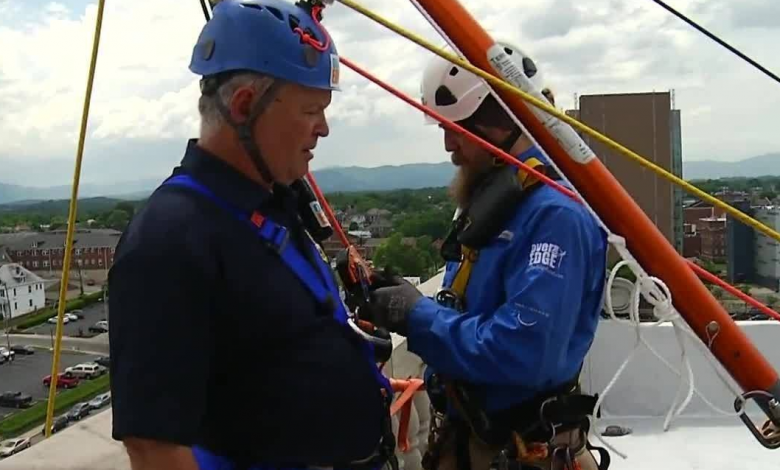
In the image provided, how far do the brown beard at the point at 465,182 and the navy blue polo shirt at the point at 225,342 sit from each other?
37.7 inches

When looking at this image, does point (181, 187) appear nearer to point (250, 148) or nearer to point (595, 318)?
point (250, 148)

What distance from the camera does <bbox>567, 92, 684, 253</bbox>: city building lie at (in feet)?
18.4

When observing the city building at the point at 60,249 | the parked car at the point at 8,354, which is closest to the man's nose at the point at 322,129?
the city building at the point at 60,249

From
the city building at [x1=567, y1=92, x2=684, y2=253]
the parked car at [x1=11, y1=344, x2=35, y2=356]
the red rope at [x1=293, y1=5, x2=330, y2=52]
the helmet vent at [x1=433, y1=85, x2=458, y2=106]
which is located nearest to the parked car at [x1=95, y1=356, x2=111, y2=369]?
the red rope at [x1=293, y1=5, x2=330, y2=52]

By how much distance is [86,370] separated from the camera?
2.46m

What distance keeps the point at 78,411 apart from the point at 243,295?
1.47 m

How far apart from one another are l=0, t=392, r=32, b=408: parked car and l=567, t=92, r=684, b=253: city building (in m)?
3.45

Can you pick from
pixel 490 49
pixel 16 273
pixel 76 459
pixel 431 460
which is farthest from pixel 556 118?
pixel 16 273

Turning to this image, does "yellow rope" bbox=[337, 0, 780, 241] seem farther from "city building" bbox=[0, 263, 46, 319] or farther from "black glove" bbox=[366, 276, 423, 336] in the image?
"city building" bbox=[0, 263, 46, 319]

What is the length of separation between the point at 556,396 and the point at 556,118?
0.95m

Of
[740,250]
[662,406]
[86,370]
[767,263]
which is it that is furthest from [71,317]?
[740,250]

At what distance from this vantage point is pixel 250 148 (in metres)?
1.66

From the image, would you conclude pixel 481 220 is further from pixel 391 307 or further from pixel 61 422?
pixel 61 422

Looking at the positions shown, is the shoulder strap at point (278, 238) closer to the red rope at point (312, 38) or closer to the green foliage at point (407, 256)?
the red rope at point (312, 38)
